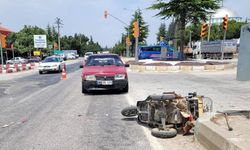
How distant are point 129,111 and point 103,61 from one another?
19.4ft

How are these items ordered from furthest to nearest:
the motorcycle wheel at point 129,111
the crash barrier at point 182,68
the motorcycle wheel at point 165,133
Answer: the crash barrier at point 182,68 < the motorcycle wheel at point 129,111 < the motorcycle wheel at point 165,133

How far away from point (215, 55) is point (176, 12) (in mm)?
23558

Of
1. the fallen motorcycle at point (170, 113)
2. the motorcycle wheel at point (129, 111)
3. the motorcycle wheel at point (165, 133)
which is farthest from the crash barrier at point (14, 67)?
the motorcycle wheel at point (165, 133)

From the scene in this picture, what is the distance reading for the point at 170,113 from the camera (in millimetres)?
6039

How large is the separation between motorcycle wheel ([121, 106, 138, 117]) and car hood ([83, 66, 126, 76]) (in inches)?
171

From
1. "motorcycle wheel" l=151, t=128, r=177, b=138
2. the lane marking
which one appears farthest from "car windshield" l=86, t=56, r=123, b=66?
"motorcycle wheel" l=151, t=128, r=177, b=138

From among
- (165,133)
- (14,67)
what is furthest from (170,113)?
(14,67)

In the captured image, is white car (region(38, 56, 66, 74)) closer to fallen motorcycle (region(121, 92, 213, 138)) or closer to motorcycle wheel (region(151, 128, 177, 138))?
fallen motorcycle (region(121, 92, 213, 138))

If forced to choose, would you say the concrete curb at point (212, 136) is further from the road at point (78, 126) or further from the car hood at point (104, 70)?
the car hood at point (104, 70)

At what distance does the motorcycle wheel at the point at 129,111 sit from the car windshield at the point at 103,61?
220 inches

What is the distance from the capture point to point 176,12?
31344 millimetres

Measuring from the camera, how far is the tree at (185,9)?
1196 inches

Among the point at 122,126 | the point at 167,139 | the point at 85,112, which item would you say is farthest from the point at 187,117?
the point at 85,112

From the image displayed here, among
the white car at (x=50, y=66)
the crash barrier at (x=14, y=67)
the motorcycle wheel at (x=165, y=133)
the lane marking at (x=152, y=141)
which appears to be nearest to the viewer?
the lane marking at (x=152, y=141)
